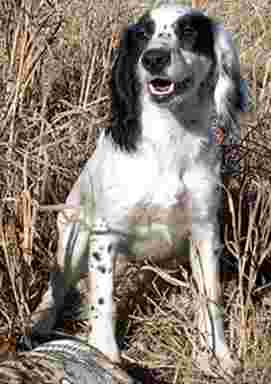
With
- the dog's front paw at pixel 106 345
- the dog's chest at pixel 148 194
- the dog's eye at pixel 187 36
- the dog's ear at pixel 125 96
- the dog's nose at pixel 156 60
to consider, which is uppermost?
the dog's eye at pixel 187 36

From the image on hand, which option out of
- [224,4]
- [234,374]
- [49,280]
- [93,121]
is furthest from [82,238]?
[224,4]

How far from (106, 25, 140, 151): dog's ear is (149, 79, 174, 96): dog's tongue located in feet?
0.47

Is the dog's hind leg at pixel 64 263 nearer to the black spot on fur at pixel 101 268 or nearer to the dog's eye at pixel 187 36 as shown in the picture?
the black spot on fur at pixel 101 268

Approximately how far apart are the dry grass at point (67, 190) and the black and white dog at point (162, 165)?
13 centimetres

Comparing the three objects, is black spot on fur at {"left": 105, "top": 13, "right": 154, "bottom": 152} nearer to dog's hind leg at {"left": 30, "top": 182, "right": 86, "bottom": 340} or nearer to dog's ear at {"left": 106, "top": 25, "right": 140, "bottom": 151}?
dog's ear at {"left": 106, "top": 25, "right": 140, "bottom": 151}

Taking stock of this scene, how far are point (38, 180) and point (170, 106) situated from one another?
54 centimetres

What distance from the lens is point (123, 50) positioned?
3.24 meters

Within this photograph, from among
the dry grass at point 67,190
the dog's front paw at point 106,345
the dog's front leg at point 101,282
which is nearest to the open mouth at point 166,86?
the dry grass at point 67,190

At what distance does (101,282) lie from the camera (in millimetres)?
3164

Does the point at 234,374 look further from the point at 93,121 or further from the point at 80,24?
the point at 80,24

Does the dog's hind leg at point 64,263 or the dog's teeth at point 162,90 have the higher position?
the dog's teeth at point 162,90

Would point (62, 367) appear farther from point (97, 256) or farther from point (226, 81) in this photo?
point (226, 81)

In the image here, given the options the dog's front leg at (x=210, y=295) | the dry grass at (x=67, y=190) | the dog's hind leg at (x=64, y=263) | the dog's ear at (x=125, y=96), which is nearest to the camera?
the dry grass at (x=67, y=190)

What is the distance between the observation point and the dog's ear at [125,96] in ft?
10.2
